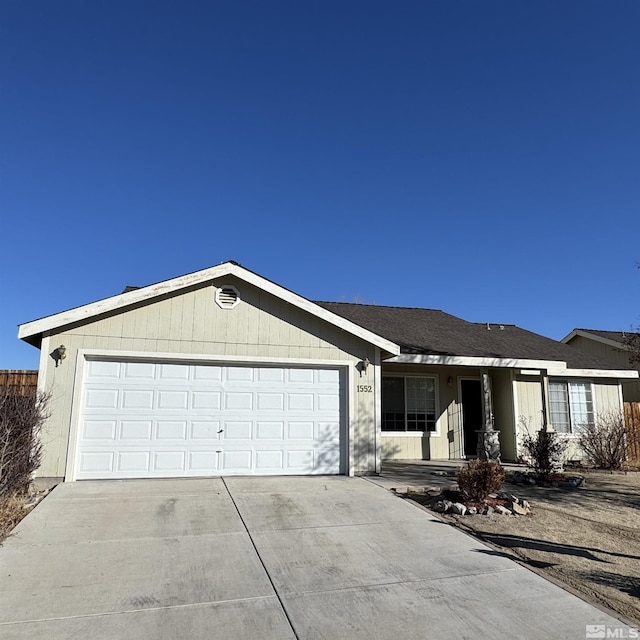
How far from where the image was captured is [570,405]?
14.7 m

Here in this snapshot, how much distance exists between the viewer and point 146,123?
12.4 m

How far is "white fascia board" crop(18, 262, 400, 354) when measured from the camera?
875 centimetres

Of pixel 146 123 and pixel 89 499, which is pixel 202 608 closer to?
pixel 89 499

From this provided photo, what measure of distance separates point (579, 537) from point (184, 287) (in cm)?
786

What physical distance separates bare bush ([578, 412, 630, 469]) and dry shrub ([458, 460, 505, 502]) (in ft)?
23.9

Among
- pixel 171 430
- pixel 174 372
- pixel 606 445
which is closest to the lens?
pixel 171 430

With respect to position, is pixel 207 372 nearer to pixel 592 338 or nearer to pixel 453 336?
pixel 453 336

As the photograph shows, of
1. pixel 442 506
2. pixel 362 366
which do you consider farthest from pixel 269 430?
pixel 442 506

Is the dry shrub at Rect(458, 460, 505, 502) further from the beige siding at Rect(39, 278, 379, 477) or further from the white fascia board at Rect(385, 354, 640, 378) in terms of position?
the white fascia board at Rect(385, 354, 640, 378)

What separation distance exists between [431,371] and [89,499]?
961 cm

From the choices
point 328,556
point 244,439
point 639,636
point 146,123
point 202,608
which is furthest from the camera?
point 146,123

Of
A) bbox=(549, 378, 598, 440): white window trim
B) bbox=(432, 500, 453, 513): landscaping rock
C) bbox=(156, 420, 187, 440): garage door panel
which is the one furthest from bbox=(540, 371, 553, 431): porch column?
bbox=(156, 420, 187, 440): garage door panel

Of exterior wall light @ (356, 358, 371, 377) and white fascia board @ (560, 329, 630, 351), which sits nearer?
exterior wall light @ (356, 358, 371, 377)

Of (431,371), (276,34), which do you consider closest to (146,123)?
(276,34)
